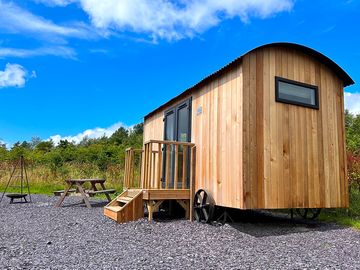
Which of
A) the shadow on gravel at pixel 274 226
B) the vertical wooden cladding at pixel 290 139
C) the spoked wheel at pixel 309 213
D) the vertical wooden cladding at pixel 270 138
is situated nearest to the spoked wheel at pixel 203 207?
the vertical wooden cladding at pixel 270 138

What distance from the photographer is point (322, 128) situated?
5.44 meters

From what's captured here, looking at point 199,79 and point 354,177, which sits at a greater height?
point 199,79

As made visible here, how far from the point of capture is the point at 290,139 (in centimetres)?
505

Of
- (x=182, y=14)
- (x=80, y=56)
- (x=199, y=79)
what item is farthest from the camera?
(x=80, y=56)

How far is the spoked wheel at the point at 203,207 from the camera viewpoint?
519cm

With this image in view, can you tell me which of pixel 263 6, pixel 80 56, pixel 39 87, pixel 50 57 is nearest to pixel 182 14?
pixel 263 6

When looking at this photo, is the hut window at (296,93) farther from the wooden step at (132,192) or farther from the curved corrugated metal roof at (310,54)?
the wooden step at (132,192)

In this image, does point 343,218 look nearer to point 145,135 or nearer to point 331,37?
point 331,37

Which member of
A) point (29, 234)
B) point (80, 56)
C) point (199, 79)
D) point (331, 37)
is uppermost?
point (80, 56)

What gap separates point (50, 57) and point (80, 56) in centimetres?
129

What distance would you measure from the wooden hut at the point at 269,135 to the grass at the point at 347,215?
15.9 inches

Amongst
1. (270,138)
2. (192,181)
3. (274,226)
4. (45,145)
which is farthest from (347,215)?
(45,145)

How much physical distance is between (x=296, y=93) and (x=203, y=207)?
8.53 feet

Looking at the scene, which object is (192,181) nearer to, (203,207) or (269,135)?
(203,207)
